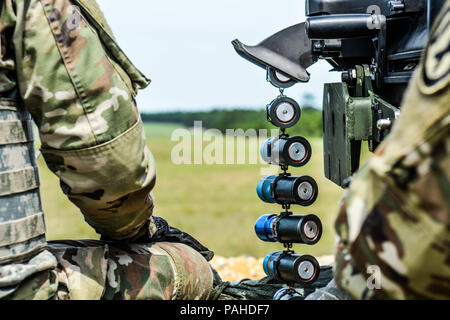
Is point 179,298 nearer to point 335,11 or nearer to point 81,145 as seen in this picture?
point 81,145

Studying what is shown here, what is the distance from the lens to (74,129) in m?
1.92

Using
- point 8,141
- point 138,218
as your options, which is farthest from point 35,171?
point 138,218

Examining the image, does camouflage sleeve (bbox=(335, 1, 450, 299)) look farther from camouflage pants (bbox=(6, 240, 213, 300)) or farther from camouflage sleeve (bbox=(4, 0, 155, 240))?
camouflage pants (bbox=(6, 240, 213, 300))

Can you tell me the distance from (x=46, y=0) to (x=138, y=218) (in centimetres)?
82

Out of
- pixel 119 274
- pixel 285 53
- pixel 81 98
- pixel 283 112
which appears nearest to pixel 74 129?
pixel 81 98

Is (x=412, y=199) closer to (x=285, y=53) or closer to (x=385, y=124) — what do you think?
(x=385, y=124)

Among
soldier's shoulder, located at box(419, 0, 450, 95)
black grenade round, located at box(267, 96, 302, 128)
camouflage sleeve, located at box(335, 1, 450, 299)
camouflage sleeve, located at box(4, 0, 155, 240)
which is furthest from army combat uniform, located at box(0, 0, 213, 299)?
soldier's shoulder, located at box(419, 0, 450, 95)

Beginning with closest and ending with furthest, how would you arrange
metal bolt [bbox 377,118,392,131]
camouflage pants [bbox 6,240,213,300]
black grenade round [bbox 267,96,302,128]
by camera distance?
camouflage pants [bbox 6,240,213,300], metal bolt [bbox 377,118,392,131], black grenade round [bbox 267,96,302,128]

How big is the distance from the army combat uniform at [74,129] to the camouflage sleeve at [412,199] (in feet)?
3.13

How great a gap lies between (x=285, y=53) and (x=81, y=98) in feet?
4.03

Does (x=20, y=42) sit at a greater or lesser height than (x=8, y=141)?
greater

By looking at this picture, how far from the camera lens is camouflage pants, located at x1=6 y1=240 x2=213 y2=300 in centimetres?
202

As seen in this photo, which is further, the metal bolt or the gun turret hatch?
the gun turret hatch

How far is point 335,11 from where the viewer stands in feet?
9.07
